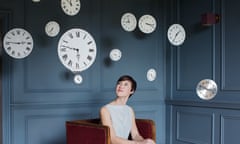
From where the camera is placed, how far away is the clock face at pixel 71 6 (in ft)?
14.5

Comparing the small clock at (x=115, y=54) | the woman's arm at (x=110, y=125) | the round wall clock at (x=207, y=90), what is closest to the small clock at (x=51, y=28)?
the small clock at (x=115, y=54)

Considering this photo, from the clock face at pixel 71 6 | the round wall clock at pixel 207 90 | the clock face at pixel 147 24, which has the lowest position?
the round wall clock at pixel 207 90

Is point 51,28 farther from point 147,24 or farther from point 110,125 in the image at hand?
point 110,125

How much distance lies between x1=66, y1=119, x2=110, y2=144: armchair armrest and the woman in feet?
0.36

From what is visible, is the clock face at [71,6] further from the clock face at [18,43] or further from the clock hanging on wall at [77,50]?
the clock face at [18,43]

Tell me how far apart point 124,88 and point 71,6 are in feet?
4.85

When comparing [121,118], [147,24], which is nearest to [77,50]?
[147,24]

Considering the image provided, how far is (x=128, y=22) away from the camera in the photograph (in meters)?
4.89

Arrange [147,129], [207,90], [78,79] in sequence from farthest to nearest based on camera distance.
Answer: [78,79] < [207,90] < [147,129]

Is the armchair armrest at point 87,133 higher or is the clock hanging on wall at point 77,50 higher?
the clock hanging on wall at point 77,50

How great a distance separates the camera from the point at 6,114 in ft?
14.0

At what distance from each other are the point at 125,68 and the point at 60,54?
104 centimetres

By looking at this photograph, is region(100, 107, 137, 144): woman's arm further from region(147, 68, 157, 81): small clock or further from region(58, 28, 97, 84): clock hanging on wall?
region(147, 68, 157, 81): small clock

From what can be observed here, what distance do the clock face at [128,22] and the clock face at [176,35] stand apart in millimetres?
549
